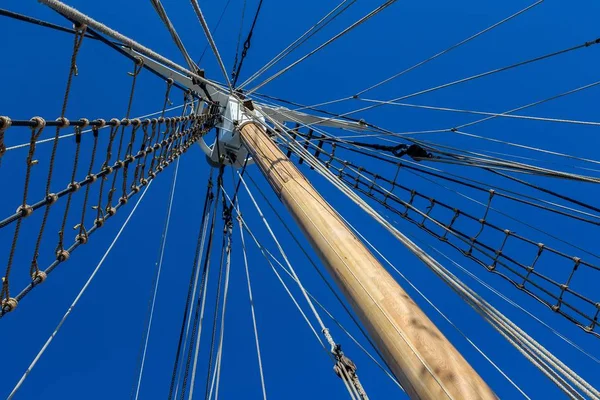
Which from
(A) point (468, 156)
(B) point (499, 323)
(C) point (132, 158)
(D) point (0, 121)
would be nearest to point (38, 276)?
(D) point (0, 121)

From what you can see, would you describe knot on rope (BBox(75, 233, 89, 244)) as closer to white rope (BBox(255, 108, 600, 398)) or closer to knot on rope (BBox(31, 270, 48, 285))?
knot on rope (BBox(31, 270, 48, 285))

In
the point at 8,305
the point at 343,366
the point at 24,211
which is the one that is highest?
the point at 24,211


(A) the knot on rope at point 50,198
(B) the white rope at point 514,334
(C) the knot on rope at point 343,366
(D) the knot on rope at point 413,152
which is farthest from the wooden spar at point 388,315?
(D) the knot on rope at point 413,152

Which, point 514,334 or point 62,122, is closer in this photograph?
point 514,334

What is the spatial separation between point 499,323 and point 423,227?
4.11m

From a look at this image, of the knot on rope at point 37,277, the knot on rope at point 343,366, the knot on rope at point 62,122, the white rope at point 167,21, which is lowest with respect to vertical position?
the knot on rope at point 343,366

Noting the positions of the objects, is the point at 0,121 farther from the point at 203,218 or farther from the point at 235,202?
the point at 203,218

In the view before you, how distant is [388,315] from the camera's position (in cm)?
266

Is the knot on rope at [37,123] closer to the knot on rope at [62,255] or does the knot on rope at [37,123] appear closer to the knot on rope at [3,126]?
the knot on rope at [3,126]

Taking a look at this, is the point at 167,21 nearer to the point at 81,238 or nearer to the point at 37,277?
the point at 81,238

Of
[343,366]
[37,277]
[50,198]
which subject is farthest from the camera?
[343,366]

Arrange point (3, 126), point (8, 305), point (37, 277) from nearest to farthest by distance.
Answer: point (3, 126) < point (8, 305) < point (37, 277)

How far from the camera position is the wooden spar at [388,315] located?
2.23m

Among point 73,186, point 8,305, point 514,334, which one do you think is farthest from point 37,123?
point 514,334
